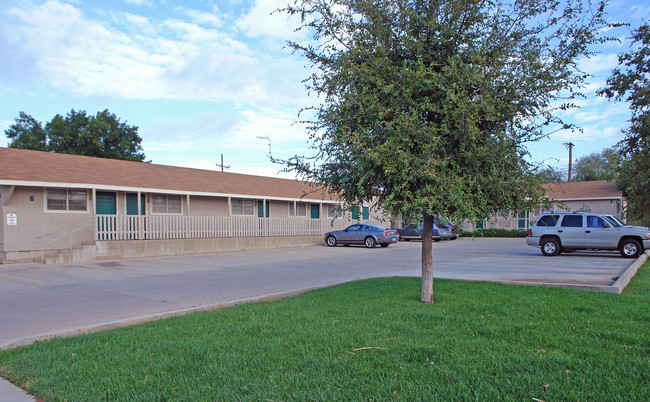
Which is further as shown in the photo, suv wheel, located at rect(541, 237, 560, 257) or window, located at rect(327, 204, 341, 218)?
suv wheel, located at rect(541, 237, 560, 257)

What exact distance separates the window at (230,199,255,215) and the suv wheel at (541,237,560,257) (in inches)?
644

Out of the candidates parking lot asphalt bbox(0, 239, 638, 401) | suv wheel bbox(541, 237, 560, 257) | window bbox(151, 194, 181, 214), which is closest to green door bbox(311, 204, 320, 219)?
window bbox(151, 194, 181, 214)

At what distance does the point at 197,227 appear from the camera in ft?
75.8

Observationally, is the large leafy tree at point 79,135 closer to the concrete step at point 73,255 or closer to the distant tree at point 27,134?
the distant tree at point 27,134

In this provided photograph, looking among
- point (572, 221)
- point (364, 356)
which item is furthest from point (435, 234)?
point (364, 356)

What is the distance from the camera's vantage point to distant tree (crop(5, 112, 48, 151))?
39153mm

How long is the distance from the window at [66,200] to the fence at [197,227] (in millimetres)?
1176

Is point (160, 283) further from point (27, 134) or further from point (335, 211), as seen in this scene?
point (27, 134)

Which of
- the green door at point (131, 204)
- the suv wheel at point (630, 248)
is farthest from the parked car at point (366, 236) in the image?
the suv wheel at point (630, 248)

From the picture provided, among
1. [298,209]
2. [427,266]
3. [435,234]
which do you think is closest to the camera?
[427,266]

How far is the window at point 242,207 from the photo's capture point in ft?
88.6

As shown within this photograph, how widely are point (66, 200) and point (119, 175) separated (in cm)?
312

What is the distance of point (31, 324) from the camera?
7473 mm

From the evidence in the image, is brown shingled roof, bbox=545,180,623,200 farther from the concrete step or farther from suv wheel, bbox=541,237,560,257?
the concrete step
